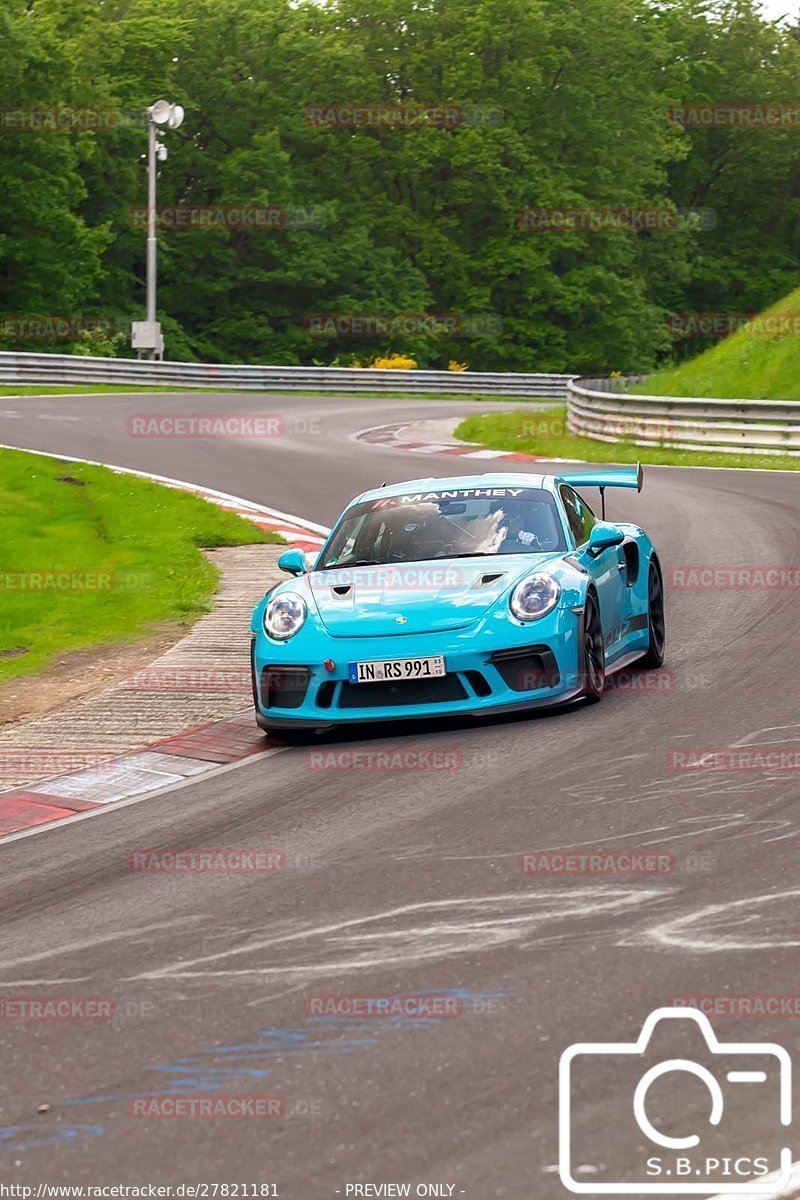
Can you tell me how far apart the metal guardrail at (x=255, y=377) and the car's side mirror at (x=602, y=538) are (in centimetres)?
3262

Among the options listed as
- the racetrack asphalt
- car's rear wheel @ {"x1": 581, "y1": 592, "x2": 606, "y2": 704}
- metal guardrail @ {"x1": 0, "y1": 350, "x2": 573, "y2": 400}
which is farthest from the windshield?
metal guardrail @ {"x1": 0, "y1": 350, "x2": 573, "y2": 400}

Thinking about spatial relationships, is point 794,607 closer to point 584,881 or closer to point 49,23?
point 584,881

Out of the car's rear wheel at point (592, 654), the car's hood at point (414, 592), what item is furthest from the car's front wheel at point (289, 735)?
the car's rear wheel at point (592, 654)

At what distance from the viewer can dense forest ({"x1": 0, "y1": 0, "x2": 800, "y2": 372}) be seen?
62938 millimetres

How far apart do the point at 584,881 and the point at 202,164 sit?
61.9 metres

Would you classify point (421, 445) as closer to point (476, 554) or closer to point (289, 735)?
point (476, 554)

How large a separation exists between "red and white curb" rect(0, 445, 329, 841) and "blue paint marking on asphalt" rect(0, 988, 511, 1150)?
10.2 ft

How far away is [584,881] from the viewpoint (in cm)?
642

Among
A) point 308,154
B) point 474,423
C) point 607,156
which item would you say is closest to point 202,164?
point 308,154

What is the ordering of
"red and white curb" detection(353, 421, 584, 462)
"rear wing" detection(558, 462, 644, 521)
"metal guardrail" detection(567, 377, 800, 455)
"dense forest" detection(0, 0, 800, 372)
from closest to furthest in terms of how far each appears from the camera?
"rear wing" detection(558, 462, 644, 521) → "metal guardrail" detection(567, 377, 800, 455) → "red and white curb" detection(353, 421, 584, 462) → "dense forest" detection(0, 0, 800, 372)

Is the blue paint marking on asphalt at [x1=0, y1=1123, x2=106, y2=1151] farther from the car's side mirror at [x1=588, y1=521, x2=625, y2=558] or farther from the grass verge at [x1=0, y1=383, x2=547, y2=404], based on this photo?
the grass verge at [x1=0, y1=383, x2=547, y2=404]

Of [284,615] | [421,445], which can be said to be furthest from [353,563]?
[421,445]

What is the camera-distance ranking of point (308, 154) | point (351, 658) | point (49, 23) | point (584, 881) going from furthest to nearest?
point (308, 154), point (49, 23), point (351, 658), point (584, 881)

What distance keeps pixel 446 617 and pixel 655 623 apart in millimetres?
2338
